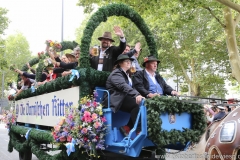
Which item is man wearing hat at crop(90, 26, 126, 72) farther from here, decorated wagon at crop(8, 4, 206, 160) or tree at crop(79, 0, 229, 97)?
tree at crop(79, 0, 229, 97)

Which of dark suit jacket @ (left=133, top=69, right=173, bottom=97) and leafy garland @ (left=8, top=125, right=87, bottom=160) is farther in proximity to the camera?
leafy garland @ (left=8, top=125, right=87, bottom=160)

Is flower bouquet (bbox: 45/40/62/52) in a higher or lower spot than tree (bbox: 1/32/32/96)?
lower

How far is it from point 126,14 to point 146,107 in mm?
2221

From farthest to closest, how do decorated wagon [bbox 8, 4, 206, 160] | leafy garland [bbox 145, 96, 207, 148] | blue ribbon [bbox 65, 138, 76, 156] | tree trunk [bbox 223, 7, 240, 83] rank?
tree trunk [bbox 223, 7, 240, 83], blue ribbon [bbox 65, 138, 76, 156], decorated wagon [bbox 8, 4, 206, 160], leafy garland [bbox 145, 96, 207, 148]

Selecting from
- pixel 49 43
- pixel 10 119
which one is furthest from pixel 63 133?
pixel 10 119

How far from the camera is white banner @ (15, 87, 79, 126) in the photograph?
540 centimetres

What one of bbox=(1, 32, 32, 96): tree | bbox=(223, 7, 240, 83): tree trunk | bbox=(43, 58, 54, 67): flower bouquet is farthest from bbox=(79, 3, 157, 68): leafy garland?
bbox=(1, 32, 32, 96): tree

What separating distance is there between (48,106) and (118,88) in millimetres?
2416

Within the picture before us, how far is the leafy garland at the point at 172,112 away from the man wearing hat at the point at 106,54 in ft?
5.21

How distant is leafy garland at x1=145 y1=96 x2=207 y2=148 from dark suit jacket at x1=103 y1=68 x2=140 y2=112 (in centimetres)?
44

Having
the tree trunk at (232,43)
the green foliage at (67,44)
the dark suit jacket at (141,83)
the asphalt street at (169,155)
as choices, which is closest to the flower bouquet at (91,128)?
the dark suit jacket at (141,83)

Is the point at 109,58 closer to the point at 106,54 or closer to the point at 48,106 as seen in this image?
the point at 106,54

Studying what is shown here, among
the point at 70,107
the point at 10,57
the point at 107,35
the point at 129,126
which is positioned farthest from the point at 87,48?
the point at 10,57

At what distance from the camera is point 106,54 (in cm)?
552
